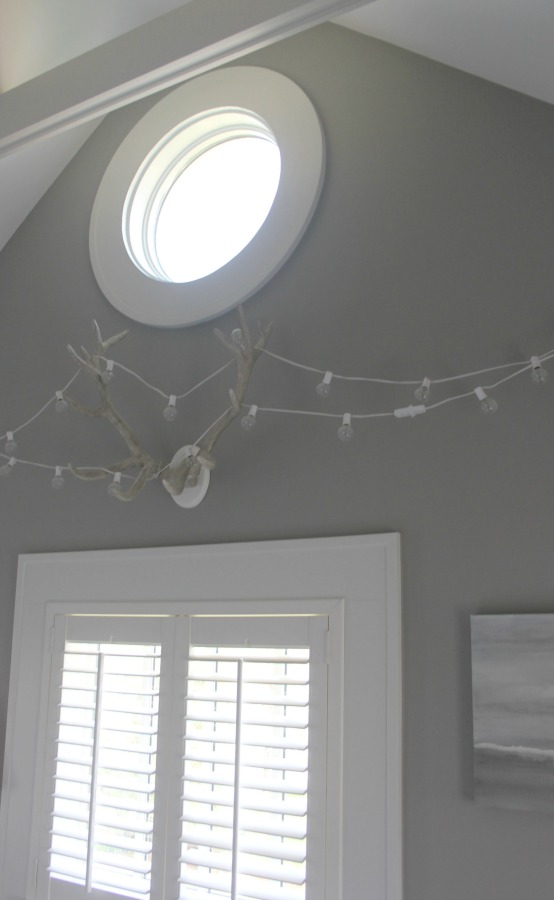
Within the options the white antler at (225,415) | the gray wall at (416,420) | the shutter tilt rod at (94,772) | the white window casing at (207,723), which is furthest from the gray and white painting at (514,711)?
the shutter tilt rod at (94,772)

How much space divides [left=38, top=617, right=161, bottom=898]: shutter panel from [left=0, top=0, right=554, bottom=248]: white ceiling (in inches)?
56.7

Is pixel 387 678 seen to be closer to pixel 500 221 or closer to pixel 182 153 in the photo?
pixel 500 221

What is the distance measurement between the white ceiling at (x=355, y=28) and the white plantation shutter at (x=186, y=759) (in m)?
1.35

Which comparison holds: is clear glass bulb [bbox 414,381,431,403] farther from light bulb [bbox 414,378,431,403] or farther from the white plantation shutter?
the white plantation shutter

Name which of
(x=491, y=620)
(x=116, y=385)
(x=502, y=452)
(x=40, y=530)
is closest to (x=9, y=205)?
(x=116, y=385)

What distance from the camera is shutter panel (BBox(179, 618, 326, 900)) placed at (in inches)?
76.7

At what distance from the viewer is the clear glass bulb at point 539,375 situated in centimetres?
176

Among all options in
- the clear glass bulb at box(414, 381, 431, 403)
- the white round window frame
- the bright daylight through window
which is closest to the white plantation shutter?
the clear glass bulb at box(414, 381, 431, 403)

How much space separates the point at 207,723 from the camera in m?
2.14

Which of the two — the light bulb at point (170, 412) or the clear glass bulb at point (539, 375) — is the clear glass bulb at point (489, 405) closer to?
the clear glass bulb at point (539, 375)

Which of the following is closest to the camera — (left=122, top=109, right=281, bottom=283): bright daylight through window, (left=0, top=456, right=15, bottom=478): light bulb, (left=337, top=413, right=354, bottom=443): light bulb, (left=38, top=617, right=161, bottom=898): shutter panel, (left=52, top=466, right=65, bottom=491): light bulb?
(left=337, top=413, right=354, bottom=443): light bulb

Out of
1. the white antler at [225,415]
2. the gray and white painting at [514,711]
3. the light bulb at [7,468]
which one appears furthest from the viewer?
the light bulb at [7,468]

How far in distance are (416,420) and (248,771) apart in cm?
91

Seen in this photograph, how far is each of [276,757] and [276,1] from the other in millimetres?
1701
